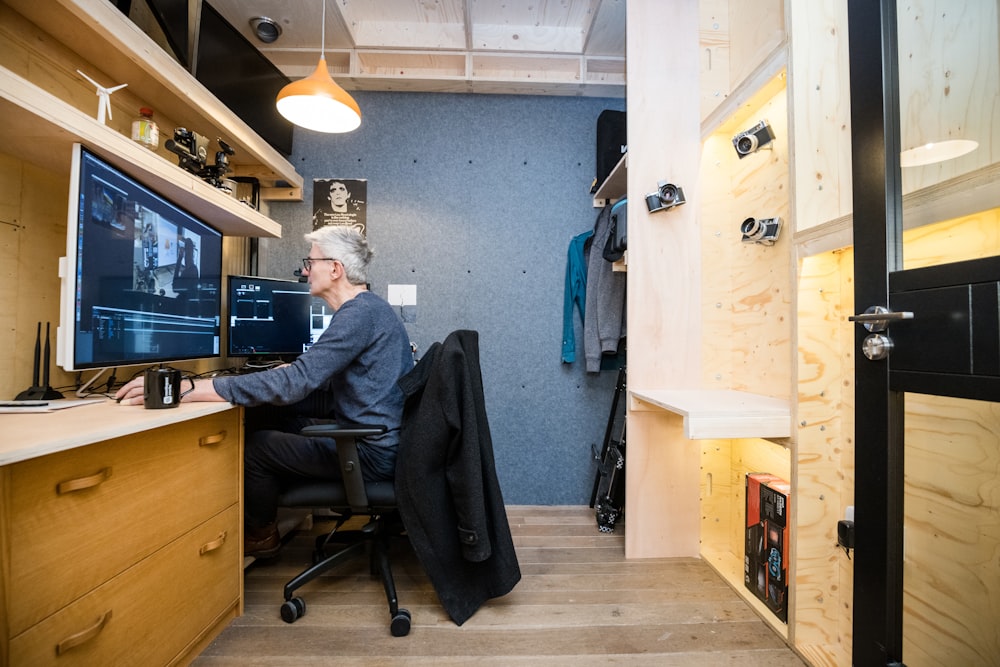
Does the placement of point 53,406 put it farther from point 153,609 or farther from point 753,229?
point 753,229

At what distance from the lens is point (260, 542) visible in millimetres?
1598

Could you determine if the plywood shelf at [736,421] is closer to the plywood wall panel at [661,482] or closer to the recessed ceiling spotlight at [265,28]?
the plywood wall panel at [661,482]

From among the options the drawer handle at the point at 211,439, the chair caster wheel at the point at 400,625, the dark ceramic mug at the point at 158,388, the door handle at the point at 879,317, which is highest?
the door handle at the point at 879,317

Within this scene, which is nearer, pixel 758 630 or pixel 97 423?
pixel 97 423

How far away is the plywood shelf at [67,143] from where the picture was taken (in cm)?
86

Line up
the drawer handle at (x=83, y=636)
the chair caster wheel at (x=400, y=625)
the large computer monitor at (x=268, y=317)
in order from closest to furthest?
the drawer handle at (x=83, y=636) → the chair caster wheel at (x=400, y=625) → the large computer monitor at (x=268, y=317)

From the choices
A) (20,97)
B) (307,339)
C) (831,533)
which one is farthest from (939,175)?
(307,339)

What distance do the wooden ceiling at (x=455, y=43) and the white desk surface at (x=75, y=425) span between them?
198cm

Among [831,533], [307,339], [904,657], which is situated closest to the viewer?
[904,657]

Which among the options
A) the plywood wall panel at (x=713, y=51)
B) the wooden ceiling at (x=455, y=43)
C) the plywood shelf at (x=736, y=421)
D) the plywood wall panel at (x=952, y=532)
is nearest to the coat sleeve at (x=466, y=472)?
the plywood shelf at (x=736, y=421)

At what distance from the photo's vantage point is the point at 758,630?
4.26 ft

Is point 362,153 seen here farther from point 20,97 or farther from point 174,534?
point 174,534

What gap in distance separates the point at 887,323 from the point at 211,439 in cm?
172

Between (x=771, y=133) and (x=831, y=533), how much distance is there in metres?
1.34
